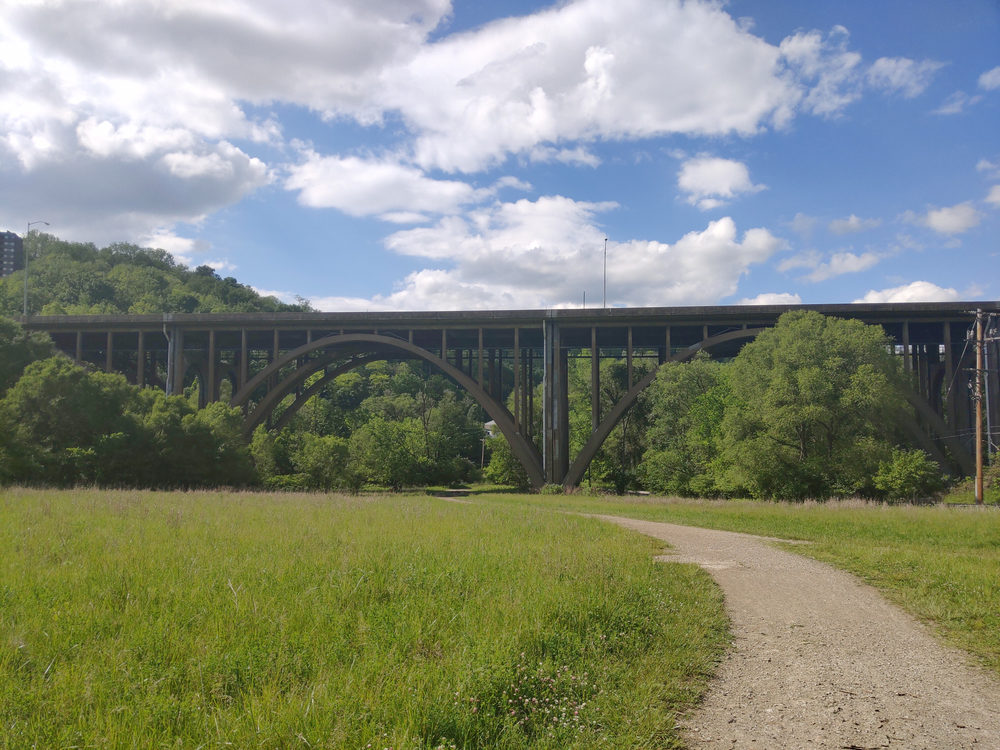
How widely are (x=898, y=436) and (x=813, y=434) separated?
910 cm

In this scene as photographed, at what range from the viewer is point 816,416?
30719 mm

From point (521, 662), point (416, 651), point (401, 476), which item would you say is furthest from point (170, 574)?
point (401, 476)

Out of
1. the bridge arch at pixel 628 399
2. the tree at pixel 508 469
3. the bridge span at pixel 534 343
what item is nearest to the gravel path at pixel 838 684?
the bridge arch at pixel 628 399

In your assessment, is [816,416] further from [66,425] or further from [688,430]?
[66,425]

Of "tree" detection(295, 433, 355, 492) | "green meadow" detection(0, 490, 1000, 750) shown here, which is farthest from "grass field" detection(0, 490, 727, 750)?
"tree" detection(295, 433, 355, 492)

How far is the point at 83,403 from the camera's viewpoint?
30.4 meters

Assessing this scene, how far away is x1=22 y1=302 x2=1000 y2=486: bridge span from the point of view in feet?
123

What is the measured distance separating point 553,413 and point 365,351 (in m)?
14.1

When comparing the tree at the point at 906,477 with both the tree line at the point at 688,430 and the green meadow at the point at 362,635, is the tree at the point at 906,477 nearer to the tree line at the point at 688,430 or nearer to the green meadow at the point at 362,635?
the tree line at the point at 688,430

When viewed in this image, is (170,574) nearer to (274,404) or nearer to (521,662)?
(521,662)

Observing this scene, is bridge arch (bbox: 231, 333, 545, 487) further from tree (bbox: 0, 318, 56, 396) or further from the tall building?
the tall building

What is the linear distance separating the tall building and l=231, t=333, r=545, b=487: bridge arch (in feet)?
371

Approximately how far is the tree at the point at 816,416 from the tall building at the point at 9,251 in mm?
140002

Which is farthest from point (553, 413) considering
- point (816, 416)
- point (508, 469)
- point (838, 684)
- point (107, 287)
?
point (107, 287)
